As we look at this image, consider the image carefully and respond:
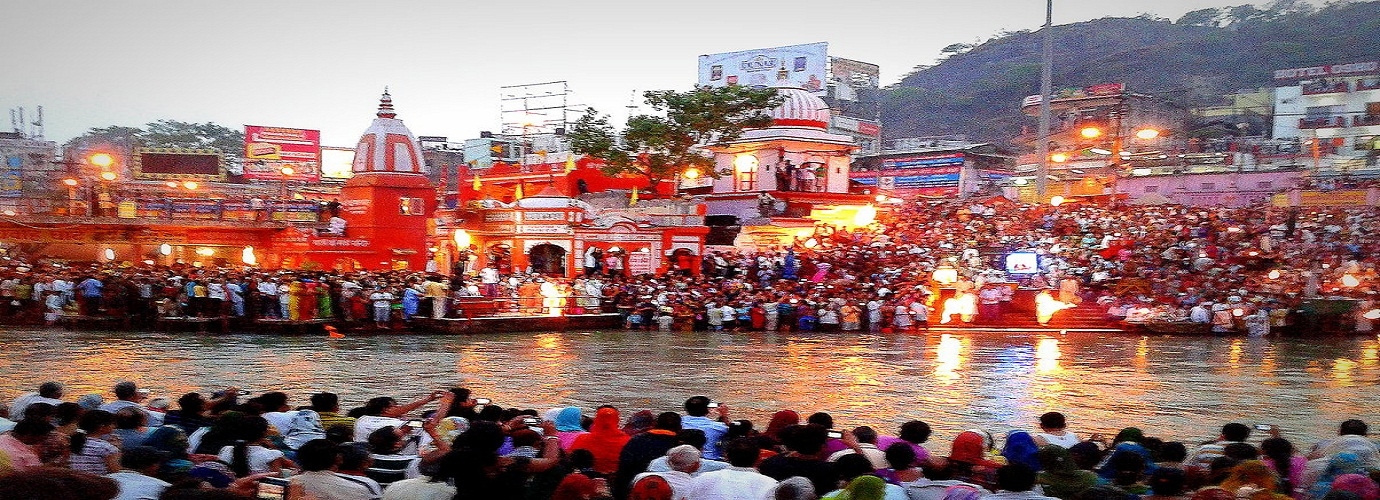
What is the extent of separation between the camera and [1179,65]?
11044cm

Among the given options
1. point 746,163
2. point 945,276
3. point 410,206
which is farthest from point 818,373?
point 746,163

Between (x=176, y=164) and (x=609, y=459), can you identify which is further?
(x=176, y=164)

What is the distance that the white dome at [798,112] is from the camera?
46.1 m

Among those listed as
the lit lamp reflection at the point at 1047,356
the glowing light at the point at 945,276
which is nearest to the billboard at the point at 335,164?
the glowing light at the point at 945,276

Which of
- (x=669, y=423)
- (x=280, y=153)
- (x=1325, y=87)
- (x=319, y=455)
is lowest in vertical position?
(x=669, y=423)

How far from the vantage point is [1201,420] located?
1291cm

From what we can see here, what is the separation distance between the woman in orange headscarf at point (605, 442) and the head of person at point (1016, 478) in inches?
103

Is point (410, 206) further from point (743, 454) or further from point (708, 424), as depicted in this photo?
point (743, 454)

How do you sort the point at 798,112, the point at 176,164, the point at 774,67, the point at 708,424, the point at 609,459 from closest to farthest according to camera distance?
the point at 609,459 < the point at 708,424 < the point at 798,112 < the point at 176,164 < the point at 774,67

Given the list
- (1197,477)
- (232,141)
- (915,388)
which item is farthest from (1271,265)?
(232,141)

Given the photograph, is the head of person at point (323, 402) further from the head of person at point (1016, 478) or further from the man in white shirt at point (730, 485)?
the head of person at point (1016, 478)

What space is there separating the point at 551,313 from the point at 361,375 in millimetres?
10709

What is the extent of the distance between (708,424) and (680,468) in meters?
1.87

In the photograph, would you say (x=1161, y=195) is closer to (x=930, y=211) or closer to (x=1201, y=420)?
(x=930, y=211)
